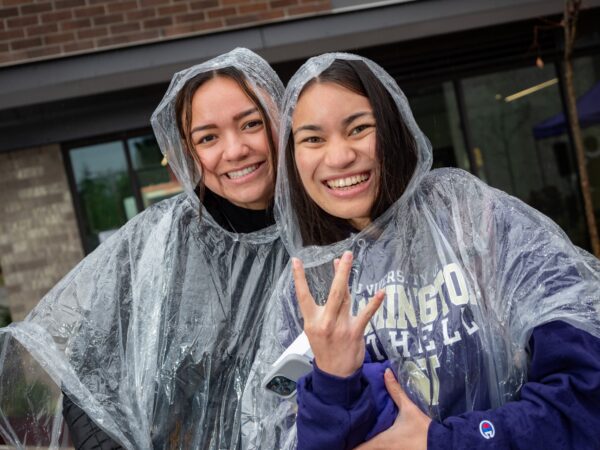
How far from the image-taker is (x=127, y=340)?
2.07 meters

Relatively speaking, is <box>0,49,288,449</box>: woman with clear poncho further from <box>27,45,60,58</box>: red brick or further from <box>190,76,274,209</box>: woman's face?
<box>27,45,60,58</box>: red brick

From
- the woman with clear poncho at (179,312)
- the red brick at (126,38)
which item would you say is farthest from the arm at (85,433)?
the red brick at (126,38)

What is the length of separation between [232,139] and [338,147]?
1.66 ft

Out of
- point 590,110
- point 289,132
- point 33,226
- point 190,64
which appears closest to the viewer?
point 289,132

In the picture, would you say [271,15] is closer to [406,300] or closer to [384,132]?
[384,132]

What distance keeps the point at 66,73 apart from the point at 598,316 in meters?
4.77

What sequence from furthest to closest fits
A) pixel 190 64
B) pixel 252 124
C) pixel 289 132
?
pixel 190 64, pixel 252 124, pixel 289 132

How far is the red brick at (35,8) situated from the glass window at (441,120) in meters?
3.06

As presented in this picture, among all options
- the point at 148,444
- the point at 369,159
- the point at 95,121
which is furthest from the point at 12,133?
the point at 369,159

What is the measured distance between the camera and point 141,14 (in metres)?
5.40

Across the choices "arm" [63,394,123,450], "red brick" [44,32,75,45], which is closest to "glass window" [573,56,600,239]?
"red brick" [44,32,75,45]

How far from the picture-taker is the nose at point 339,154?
5.41ft

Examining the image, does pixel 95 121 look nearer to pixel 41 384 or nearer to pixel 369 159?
pixel 41 384

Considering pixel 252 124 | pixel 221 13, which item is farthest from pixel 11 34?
pixel 252 124
